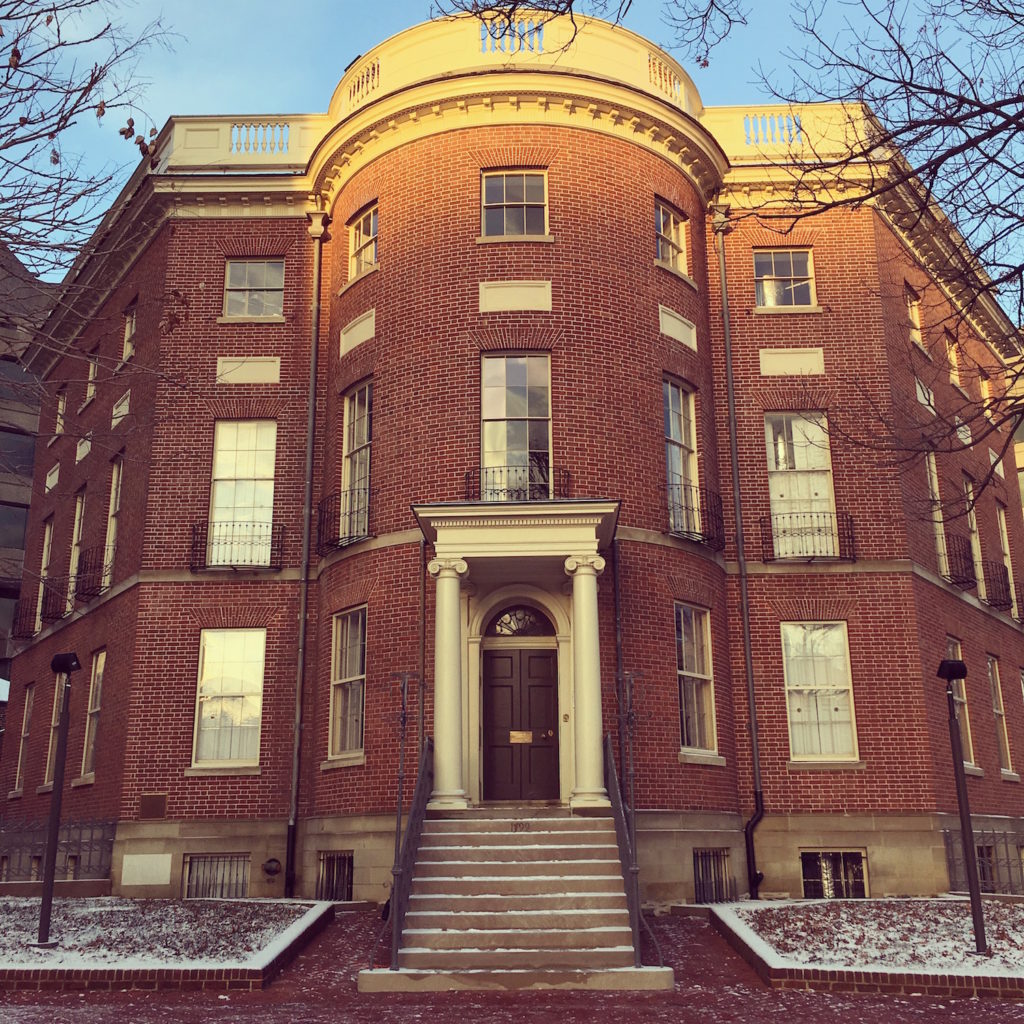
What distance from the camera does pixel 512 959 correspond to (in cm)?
1162

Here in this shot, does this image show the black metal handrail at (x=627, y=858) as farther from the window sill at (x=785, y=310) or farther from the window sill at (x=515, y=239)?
the window sill at (x=785, y=310)

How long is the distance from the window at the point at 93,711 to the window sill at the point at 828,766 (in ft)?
39.2

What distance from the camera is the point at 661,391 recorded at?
722 inches

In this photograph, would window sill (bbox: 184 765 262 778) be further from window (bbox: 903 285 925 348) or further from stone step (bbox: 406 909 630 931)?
window (bbox: 903 285 925 348)

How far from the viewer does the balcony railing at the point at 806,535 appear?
18891mm

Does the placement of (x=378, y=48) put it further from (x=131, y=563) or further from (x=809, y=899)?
(x=809, y=899)

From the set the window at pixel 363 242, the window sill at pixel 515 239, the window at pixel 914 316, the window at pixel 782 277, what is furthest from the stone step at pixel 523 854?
the window at pixel 914 316

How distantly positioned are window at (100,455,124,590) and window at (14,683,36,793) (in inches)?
207

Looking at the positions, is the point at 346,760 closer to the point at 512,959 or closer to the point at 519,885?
the point at 519,885

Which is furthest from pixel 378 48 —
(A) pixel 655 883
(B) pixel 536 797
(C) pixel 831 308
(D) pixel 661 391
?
(A) pixel 655 883

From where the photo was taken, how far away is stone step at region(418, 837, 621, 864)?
13.5m

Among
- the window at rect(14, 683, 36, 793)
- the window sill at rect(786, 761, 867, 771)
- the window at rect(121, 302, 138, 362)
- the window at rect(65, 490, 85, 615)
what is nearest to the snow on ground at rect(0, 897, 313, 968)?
the window at rect(65, 490, 85, 615)

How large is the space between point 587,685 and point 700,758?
301 centimetres

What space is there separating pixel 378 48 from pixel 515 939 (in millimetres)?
15072
